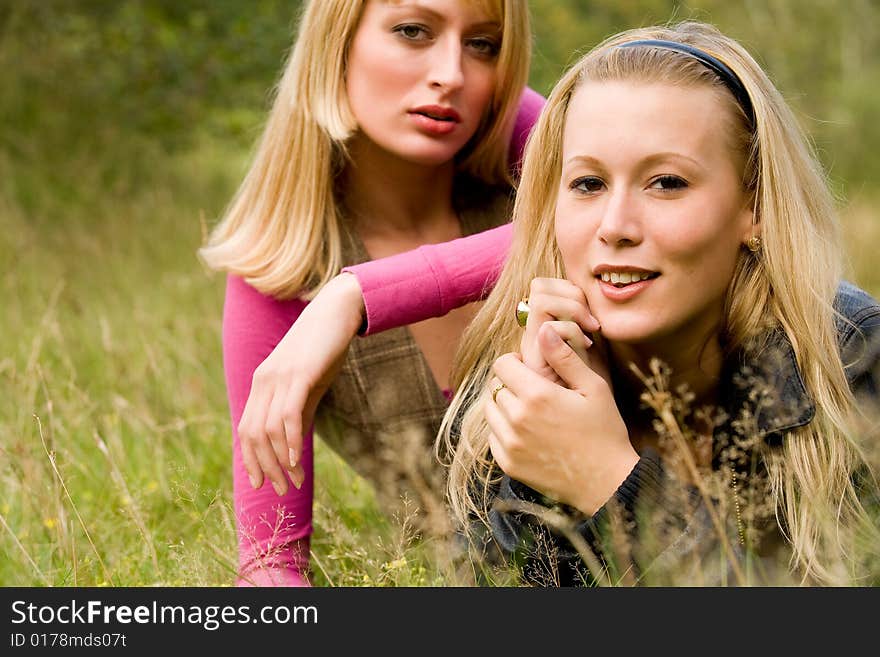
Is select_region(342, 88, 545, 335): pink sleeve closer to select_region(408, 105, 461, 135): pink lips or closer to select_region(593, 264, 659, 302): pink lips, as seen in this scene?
select_region(408, 105, 461, 135): pink lips

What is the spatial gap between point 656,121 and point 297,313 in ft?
3.95

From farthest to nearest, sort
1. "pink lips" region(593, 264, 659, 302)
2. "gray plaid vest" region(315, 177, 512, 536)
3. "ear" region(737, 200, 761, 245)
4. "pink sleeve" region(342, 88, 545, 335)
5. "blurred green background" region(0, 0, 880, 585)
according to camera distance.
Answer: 1. "gray plaid vest" region(315, 177, 512, 536)
2. "blurred green background" region(0, 0, 880, 585)
3. "pink sleeve" region(342, 88, 545, 335)
4. "ear" region(737, 200, 761, 245)
5. "pink lips" region(593, 264, 659, 302)

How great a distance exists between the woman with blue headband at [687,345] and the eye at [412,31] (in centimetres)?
58

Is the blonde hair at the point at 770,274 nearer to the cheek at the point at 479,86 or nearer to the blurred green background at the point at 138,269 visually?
the blurred green background at the point at 138,269

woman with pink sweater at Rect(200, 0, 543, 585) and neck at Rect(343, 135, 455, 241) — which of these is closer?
woman with pink sweater at Rect(200, 0, 543, 585)

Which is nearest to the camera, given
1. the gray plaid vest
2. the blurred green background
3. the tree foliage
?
the blurred green background

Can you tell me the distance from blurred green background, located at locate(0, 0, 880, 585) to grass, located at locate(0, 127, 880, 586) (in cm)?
1

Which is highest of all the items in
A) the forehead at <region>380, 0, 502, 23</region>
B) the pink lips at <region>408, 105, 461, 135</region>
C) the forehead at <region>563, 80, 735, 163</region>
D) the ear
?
the forehead at <region>380, 0, 502, 23</region>

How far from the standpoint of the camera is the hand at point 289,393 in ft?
7.91

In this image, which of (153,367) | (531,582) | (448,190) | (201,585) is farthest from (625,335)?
(153,367)

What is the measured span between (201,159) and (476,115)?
6937 mm

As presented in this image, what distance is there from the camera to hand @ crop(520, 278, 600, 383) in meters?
2.35

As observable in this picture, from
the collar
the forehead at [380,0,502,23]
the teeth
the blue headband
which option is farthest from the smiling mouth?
the forehead at [380,0,502,23]
